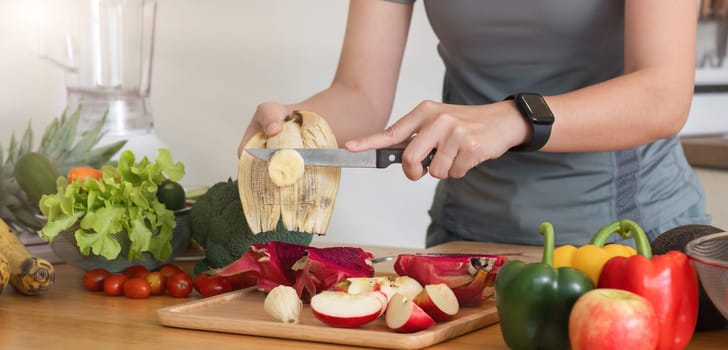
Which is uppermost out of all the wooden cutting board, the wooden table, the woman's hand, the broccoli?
the woman's hand

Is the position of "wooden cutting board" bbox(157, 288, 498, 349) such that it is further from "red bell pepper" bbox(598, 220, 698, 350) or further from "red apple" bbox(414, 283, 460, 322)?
Result: "red bell pepper" bbox(598, 220, 698, 350)

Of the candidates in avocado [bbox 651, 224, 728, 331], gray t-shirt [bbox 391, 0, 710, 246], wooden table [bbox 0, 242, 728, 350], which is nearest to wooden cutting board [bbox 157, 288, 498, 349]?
wooden table [bbox 0, 242, 728, 350]

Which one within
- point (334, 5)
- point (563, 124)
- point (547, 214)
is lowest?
point (547, 214)

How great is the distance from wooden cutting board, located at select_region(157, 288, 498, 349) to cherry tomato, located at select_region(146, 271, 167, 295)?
0.41 feet

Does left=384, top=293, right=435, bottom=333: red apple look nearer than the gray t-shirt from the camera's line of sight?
Yes

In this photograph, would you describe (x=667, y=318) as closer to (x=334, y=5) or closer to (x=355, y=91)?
(x=355, y=91)

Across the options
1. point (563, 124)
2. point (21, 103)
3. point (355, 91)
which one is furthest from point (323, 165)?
point (21, 103)

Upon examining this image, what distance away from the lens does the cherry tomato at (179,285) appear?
136cm

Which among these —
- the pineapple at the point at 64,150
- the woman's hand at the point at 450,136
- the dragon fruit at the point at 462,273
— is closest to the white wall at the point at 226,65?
the pineapple at the point at 64,150

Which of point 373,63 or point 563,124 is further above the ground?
point 373,63

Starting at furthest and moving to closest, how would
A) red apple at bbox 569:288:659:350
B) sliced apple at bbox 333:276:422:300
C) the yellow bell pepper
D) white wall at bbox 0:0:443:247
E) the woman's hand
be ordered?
white wall at bbox 0:0:443:247 < the woman's hand < sliced apple at bbox 333:276:422:300 < the yellow bell pepper < red apple at bbox 569:288:659:350

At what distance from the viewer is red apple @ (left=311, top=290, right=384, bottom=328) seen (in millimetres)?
1097

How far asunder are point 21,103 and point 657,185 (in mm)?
1545

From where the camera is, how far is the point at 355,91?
1.79 meters
